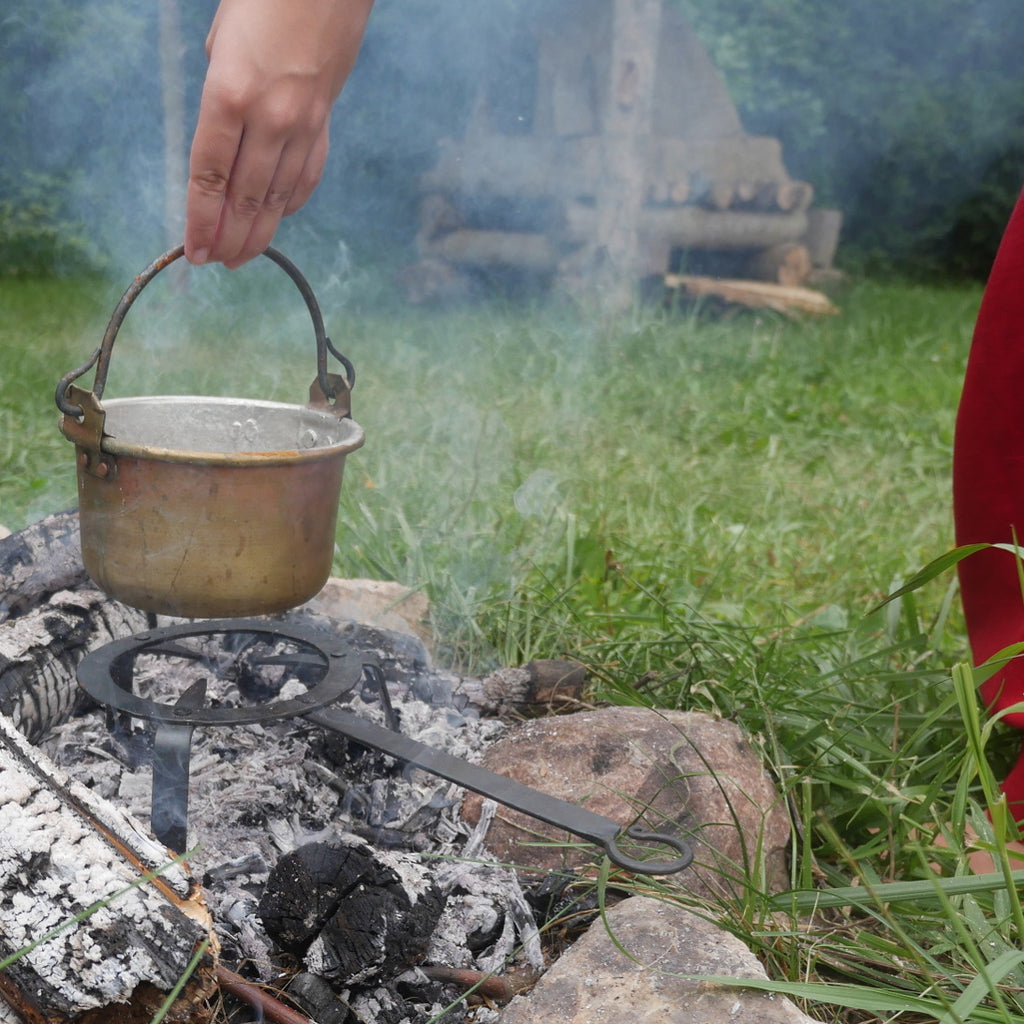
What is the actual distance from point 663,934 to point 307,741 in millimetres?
867

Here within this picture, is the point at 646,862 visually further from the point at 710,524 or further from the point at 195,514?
the point at 710,524

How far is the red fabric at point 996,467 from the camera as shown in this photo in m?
2.29

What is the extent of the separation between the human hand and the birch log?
87cm

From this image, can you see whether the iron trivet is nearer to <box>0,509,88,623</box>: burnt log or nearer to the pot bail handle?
<box>0,509,88,623</box>: burnt log

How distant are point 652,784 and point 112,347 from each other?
1.24m

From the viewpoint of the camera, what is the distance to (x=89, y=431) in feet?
5.69

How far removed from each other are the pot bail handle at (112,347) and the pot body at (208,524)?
9cm

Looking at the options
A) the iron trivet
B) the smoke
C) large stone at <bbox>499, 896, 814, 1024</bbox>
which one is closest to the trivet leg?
the iron trivet

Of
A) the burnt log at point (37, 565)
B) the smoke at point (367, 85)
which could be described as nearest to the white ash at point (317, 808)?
the burnt log at point (37, 565)

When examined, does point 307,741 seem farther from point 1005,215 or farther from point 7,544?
point 1005,215

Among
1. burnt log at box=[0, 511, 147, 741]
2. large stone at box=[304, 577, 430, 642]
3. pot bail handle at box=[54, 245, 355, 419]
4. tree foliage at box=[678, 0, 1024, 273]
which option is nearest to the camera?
pot bail handle at box=[54, 245, 355, 419]

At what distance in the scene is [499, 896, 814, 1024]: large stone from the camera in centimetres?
142

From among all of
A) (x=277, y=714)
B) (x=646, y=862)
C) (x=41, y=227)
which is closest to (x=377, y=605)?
(x=277, y=714)

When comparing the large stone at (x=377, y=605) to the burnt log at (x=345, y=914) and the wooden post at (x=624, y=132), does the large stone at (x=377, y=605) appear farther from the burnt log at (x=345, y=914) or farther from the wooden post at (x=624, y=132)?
the wooden post at (x=624, y=132)
